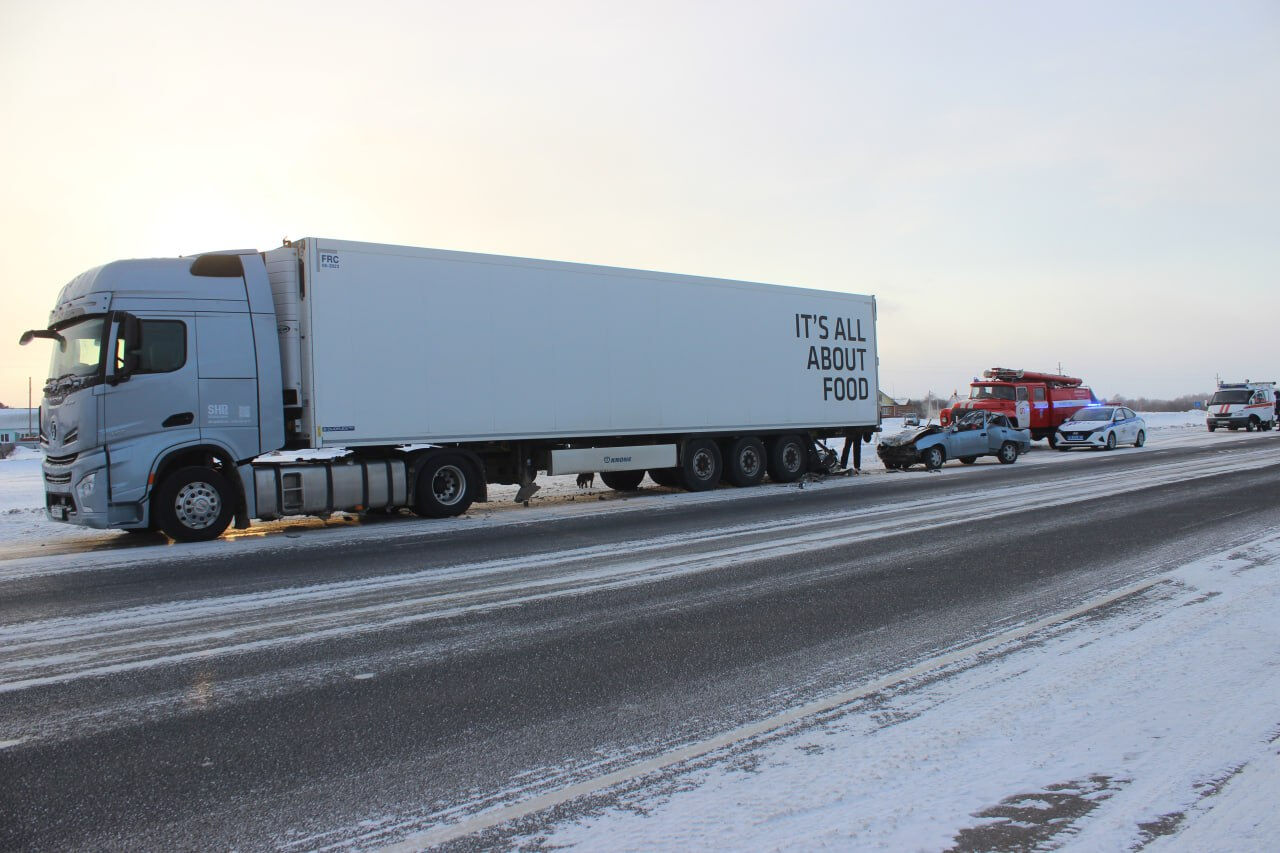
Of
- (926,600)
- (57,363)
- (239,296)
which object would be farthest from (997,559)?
(57,363)

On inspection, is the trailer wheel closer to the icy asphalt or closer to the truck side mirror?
the icy asphalt

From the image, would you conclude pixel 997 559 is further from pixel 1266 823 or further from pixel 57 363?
pixel 57 363

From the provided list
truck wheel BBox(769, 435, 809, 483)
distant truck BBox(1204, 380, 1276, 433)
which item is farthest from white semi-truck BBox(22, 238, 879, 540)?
distant truck BBox(1204, 380, 1276, 433)

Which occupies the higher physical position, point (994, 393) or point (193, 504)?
point (994, 393)

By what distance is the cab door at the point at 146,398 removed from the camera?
11.7m

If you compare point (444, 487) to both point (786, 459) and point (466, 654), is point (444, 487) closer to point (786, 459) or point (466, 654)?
point (786, 459)

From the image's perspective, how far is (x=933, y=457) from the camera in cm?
2383

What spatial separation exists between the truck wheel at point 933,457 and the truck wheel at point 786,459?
4.85 meters

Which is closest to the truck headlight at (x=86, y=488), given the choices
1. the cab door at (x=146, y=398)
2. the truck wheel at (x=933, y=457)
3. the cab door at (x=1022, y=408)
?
the cab door at (x=146, y=398)

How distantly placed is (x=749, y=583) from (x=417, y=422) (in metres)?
7.53

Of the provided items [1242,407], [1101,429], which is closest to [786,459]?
[1101,429]

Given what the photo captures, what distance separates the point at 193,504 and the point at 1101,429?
97.2 feet

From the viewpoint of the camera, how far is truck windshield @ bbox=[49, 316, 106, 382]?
38.9 feet

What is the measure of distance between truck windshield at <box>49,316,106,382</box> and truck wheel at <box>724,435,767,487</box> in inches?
452
